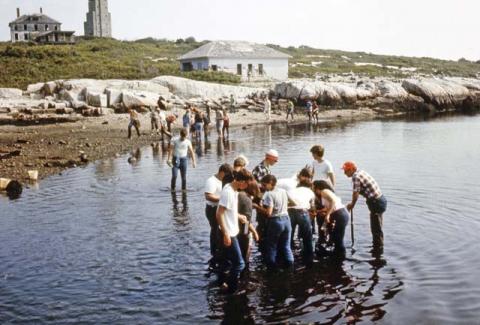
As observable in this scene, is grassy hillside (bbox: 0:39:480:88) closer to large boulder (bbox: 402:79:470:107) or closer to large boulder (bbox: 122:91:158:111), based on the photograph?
large boulder (bbox: 122:91:158:111)

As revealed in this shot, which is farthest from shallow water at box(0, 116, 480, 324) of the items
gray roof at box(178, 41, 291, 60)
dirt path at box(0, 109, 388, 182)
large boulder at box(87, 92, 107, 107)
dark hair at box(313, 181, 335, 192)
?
gray roof at box(178, 41, 291, 60)

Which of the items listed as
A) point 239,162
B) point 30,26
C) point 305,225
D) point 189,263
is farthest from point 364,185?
point 30,26

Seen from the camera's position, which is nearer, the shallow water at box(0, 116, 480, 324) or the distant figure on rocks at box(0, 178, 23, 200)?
the shallow water at box(0, 116, 480, 324)

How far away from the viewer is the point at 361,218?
646 inches

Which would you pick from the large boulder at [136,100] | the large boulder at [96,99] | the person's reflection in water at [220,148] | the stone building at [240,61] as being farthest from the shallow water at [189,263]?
the stone building at [240,61]

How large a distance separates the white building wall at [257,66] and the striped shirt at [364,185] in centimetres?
6827

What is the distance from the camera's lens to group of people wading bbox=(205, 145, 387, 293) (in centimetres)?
1044

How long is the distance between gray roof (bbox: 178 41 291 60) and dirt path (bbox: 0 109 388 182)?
30372 millimetres

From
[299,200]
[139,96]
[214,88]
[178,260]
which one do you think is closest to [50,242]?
[178,260]

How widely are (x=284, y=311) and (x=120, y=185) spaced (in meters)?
13.4

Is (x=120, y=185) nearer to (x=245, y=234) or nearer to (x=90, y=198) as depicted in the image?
(x=90, y=198)

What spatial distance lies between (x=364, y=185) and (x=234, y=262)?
3981 millimetres

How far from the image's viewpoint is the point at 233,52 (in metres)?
83.2

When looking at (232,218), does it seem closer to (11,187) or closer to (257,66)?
(11,187)
